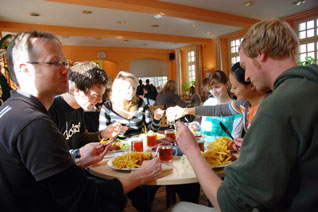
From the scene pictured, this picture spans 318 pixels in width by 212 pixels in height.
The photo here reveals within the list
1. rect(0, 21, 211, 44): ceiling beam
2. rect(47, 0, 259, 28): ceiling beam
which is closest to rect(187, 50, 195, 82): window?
rect(0, 21, 211, 44): ceiling beam

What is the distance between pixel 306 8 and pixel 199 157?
26.4 ft

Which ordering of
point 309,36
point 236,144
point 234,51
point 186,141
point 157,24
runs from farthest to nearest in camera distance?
1. point 234,51
2. point 157,24
3. point 309,36
4. point 236,144
5. point 186,141

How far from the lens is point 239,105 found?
232 centimetres

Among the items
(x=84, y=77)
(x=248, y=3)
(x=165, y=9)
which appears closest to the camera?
(x=84, y=77)

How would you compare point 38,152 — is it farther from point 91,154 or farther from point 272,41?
point 272,41

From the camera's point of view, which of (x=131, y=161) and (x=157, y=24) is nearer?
(x=131, y=161)

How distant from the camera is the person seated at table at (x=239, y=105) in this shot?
74.0 inches

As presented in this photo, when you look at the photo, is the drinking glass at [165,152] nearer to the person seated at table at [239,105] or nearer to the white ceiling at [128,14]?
the person seated at table at [239,105]

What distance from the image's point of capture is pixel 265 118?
2.47ft

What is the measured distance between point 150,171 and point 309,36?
28.8 ft

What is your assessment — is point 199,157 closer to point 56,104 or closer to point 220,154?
point 220,154

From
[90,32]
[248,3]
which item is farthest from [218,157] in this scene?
[90,32]

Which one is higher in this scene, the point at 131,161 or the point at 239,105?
the point at 239,105

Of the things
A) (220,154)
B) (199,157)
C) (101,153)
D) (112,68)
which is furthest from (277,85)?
(112,68)
